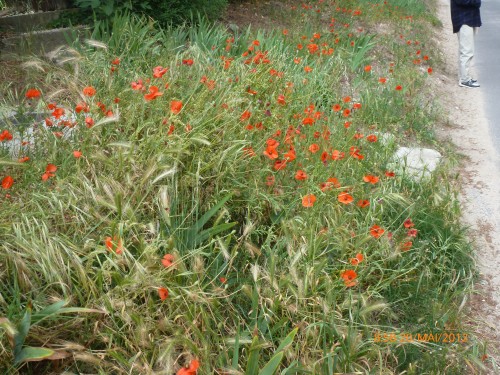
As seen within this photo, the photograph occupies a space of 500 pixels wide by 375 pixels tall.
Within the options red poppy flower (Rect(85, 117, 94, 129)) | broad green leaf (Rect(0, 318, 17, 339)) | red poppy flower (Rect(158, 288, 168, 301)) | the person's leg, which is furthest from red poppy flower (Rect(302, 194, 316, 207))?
the person's leg

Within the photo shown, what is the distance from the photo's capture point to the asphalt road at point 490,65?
7264 mm

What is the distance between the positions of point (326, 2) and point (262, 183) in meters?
7.96

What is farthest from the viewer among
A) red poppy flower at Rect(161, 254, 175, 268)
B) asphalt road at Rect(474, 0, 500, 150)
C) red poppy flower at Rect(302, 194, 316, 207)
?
asphalt road at Rect(474, 0, 500, 150)

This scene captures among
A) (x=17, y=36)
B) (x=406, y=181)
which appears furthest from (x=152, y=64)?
(x=406, y=181)

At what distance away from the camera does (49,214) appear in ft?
10.1

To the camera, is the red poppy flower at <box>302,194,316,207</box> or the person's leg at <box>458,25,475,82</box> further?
the person's leg at <box>458,25,475,82</box>

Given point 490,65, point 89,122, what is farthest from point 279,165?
point 490,65

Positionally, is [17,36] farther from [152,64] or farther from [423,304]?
[423,304]

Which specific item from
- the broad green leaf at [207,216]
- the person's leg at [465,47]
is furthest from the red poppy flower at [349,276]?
the person's leg at [465,47]

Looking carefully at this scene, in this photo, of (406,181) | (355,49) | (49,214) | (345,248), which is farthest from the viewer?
(355,49)

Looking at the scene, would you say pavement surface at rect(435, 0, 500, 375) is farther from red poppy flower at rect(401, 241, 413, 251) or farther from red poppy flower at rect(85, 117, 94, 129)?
red poppy flower at rect(85, 117, 94, 129)

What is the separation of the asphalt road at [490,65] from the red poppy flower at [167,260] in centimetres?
442

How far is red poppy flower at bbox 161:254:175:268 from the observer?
271 cm

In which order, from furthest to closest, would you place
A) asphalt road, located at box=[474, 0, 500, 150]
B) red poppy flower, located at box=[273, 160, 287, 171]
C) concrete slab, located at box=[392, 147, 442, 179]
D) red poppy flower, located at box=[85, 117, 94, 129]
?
asphalt road, located at box=[474, 0, 500, 150], concrete slab, located at box=[392, 147, 442, 179], red poppy flower, located at box=[273, 160, 287, 171], red poppy flower, located at box=[85, 117, 94, 129]
